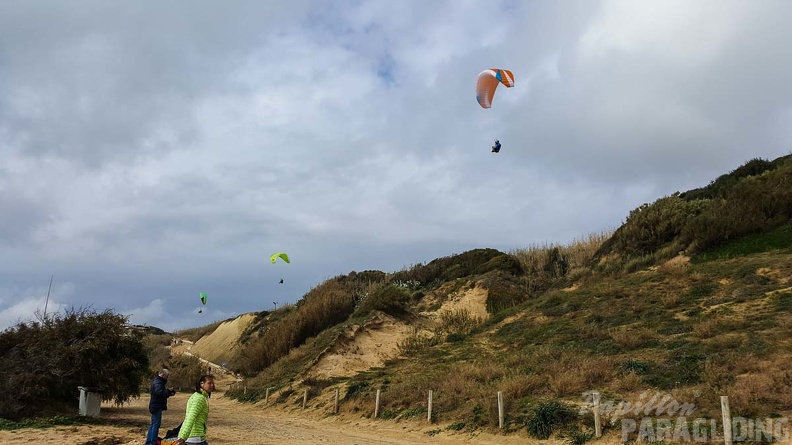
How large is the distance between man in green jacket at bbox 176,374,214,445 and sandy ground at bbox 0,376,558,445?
6708 millimetres

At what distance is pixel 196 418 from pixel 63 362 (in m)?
11.7

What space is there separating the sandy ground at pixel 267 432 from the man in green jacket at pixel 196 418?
671 cm

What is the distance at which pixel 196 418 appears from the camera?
6.92 meters

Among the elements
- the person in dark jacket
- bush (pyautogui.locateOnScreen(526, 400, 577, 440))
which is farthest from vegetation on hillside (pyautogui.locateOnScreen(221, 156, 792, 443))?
the person in dark jacket

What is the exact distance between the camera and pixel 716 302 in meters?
18.6

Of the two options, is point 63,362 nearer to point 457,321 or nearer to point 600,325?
point 600,325

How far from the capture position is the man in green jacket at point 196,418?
22.4 ft

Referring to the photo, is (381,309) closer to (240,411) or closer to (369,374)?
(369,374)

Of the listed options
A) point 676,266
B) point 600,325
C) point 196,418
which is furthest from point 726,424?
point 676,266

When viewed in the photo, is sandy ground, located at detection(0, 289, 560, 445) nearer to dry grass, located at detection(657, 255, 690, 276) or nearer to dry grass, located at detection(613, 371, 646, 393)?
dry grass, located at detection(613, 371, 646, 393)

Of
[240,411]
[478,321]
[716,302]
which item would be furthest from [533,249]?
[240,411]

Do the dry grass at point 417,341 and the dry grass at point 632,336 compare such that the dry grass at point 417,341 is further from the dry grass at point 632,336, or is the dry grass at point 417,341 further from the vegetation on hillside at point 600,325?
the dry grass at point 632,336

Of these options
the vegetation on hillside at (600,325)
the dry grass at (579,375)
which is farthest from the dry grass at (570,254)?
the dry grass at (579,375)

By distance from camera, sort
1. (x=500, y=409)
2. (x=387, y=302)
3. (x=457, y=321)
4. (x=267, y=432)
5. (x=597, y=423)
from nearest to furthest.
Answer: (x=597, y=423), (x=500, y=409), (x=267, y=432), (x=457, y=321), (x=387, y=302)
